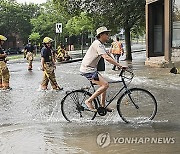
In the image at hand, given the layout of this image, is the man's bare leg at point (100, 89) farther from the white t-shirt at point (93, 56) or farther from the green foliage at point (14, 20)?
the green foliage at point (14, 20)

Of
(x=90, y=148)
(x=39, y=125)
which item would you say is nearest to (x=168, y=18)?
(x=39, y=125)

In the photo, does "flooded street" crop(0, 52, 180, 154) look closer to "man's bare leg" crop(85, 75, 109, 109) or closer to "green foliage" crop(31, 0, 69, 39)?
"man's bare leg" crop(85, 75, 109, 109)

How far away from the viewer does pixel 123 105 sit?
7672 millimetres

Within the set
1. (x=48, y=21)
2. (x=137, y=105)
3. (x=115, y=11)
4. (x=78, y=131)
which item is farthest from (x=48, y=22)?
(x=78, y=131)

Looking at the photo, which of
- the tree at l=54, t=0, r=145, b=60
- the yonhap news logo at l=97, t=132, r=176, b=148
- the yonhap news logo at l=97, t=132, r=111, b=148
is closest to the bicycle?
the yonhap news logo at l=97, t=132, r=111, b=148

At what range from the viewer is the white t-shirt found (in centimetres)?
750

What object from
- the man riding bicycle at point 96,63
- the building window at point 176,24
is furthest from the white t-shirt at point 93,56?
the building window at point 176,24

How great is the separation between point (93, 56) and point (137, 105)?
1359 mm

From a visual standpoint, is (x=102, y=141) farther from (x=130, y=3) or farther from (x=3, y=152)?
(x=130, y=3)

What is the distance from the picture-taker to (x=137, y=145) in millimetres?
6180

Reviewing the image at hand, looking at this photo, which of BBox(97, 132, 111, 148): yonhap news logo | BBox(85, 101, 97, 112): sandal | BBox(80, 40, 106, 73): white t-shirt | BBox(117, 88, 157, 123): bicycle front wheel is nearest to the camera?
BBox(97, 132, 111, 148): yonhap news logo

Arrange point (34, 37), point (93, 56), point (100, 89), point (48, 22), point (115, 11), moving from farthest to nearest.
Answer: point (48, 22), point (34, 37), point (115, 11), point (100, 89), point (93, 56)

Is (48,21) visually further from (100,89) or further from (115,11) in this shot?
(100,89)

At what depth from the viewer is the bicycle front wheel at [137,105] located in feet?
25.3
